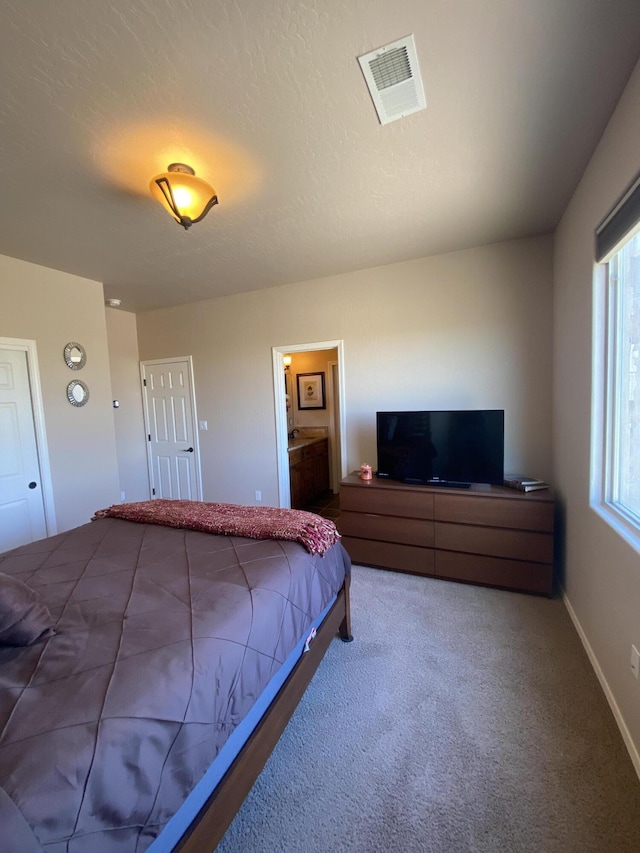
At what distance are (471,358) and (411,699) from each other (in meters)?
2.58

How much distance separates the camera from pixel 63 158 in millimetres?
1786

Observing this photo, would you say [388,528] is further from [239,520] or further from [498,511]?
[239,520]

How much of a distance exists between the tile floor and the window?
2977 millimetres

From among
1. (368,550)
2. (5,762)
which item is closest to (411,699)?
(368,550)

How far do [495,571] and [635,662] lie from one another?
1255 mm

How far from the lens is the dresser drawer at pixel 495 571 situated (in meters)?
2.50

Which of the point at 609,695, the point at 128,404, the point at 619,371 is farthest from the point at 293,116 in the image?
the point at 128,404

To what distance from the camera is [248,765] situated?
1.14 meters

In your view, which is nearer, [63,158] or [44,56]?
[44,56]

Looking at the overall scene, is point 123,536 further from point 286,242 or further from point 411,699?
point 286,242

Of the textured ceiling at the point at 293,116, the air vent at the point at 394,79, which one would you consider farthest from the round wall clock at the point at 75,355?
the air vent at the point at 394,79

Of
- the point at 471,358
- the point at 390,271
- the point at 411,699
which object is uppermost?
the point at 390,271

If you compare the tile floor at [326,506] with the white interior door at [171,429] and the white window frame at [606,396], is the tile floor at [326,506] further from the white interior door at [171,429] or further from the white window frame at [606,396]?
the white window frame at [606,396]

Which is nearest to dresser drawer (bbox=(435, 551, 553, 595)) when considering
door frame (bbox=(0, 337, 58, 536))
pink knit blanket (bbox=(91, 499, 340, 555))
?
pink knit blanket (bbox=(91, 499, 340, 555))
